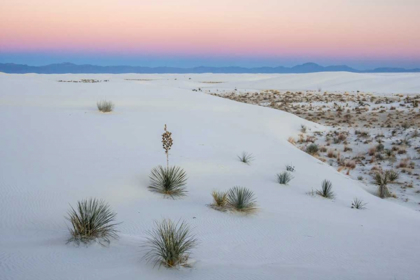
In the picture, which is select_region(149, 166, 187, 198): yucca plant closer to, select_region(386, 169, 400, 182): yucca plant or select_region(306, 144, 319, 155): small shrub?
select_region(386, 169, 400, 182): yucca plant

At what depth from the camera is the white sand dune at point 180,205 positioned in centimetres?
396

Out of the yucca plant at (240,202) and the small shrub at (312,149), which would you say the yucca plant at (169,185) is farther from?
the small shrub at (312,149)

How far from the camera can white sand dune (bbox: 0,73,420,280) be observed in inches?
156

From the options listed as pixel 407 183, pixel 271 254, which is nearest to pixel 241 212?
pixel 271 254

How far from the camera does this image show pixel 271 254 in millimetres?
4645

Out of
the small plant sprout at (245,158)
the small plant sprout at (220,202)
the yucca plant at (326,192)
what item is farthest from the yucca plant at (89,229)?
the small plant sprout at (245,158)

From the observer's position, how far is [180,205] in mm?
6348

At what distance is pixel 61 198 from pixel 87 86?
52.2ft

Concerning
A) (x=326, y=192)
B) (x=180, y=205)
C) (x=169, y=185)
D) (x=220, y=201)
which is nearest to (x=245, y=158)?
(x=326, y=192)

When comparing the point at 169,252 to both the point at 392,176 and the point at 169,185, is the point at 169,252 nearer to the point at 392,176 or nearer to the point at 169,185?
the point at 169,185

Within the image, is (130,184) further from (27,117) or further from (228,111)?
(228,111)

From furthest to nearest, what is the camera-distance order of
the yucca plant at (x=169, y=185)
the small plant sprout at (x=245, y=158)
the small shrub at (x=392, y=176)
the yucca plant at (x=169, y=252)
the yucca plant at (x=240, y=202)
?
the small shrub at (x=392, y=176) → the small plant sprout at (x=245, y=158) → the yucca plant at (x=169, y=185) → the yucca plant at (x=240, y=202) → the yucca plant at (x=169, y=252)

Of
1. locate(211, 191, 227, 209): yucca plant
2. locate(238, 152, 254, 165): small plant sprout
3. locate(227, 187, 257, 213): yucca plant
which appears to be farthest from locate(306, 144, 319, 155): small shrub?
locate(211, 191, 227, 209): yucca plant

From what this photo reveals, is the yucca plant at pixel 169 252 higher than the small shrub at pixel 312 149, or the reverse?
the yucca plant at pixel 169 252
